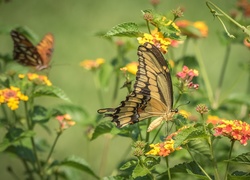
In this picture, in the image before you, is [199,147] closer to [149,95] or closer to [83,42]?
[149,95]

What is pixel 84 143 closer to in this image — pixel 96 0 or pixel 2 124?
pixel 2 124

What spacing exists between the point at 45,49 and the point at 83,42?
2758 mm

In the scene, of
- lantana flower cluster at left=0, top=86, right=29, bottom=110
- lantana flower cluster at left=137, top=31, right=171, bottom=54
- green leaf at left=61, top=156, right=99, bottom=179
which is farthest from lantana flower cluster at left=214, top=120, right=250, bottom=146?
lantana flower cluster at left=0, top=86, right=29, bottom=110

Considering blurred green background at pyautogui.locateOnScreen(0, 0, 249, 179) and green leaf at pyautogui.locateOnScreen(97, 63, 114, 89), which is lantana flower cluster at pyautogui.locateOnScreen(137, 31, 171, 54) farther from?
blurred green background at pyautogui.locateOnScreen(0, 0, 249, 179)

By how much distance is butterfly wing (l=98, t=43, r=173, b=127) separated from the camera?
2.11 metres

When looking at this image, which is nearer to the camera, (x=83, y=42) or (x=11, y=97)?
(x=11, y=97)

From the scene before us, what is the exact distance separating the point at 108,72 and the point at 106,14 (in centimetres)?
315

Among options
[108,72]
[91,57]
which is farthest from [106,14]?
[108,72]

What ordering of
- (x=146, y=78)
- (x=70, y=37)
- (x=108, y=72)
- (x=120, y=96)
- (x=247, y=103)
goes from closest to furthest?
(x=146, y=78) < (x=247, y=103) < (x=108, y=72) < (x=120, y=96) < (x=70, y=37)

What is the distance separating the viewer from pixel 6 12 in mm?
5926

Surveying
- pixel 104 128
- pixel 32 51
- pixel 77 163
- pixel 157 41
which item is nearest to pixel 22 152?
pixel 77 163

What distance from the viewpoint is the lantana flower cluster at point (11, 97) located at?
2287 mm

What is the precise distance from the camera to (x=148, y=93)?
2203mm

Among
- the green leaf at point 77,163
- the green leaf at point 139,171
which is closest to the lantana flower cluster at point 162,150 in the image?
the green leaf at point 139,171
